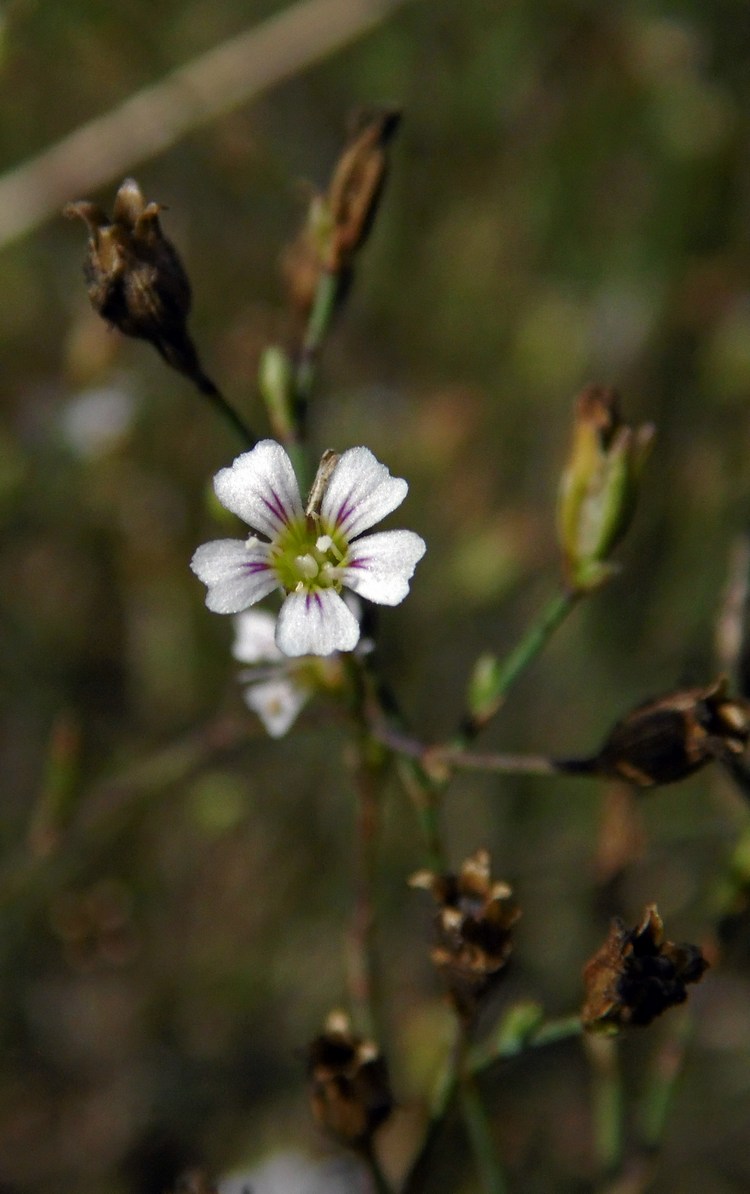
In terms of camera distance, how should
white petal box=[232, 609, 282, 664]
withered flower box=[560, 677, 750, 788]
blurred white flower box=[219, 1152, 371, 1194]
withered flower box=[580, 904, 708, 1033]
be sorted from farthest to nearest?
blurred white flower box=[219, 1152, 371, 1194]
white petal box=[232, 609, 282, 664]
withered flower box=[560, 677, 750, 788]
withered flower box=[580, 904, 708, 1033]

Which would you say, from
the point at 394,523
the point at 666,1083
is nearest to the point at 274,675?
the point at 666,1083

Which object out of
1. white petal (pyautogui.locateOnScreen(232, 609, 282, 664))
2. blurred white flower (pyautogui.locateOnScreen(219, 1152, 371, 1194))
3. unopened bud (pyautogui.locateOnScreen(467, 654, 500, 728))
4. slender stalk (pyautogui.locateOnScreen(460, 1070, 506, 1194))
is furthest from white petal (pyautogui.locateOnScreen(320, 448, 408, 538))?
blurred white flower (pyautogui.locateOnScreen(219, 1152, 371, 1194))

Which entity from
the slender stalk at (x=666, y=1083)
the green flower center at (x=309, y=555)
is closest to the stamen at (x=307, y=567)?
the green flower center at (x=309, y=555)

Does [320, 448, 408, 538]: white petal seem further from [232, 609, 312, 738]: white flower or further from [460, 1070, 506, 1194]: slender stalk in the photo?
[460, 1070, 506, 1194]: slender stalk

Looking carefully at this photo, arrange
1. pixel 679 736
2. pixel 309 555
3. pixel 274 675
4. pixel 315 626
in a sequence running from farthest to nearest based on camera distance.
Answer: pixel 274 675, pixel 309 555, pixel 679 736, pixel 315 626

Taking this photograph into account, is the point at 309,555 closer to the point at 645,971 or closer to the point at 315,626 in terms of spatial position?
the point at 315,626

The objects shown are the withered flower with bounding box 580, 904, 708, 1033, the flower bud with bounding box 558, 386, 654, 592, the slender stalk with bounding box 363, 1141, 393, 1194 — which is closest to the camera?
the withered flower with bounding box 580, 904, 708, 1033

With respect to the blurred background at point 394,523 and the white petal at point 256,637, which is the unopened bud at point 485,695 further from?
the blurred background at point 394,523
